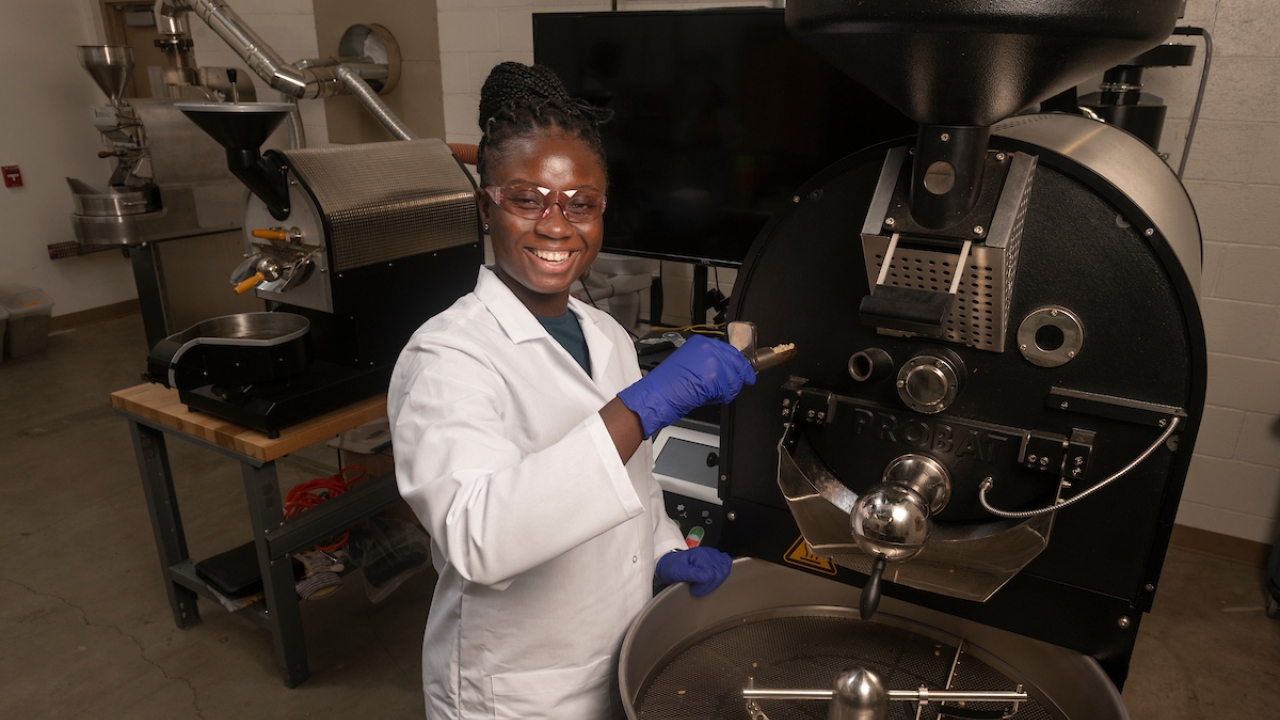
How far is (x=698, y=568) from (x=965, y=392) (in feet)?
1.40

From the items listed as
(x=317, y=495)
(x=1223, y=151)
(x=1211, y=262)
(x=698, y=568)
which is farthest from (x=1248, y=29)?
(x=317, y=495)

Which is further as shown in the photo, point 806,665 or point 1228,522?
point 1228,522

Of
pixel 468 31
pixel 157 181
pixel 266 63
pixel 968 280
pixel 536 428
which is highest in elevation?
pixel 468 31

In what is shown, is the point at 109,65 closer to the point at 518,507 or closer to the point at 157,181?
the point at 157,181

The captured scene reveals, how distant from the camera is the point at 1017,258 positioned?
2.54 feet

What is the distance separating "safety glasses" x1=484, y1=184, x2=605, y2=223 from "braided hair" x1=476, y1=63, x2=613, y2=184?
0.18ft

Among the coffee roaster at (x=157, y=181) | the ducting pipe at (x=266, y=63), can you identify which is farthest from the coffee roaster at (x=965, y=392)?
the coffee roaster at (x=157, y=181)

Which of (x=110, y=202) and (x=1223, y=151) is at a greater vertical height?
(x=1223, y=151)

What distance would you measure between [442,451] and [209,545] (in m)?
2.15

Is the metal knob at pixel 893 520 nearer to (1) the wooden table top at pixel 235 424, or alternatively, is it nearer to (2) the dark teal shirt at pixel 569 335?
(2) the dark teal shirt at pixel 569 335

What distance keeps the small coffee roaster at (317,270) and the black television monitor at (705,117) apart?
45 cm

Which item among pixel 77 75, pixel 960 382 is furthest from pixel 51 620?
pixel 77 75

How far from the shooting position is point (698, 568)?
41.4 inches

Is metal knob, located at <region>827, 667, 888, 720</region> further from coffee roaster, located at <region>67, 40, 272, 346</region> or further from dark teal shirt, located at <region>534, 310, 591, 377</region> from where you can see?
coffee roaster, located at <region>67, 40, 272, 346</region>
